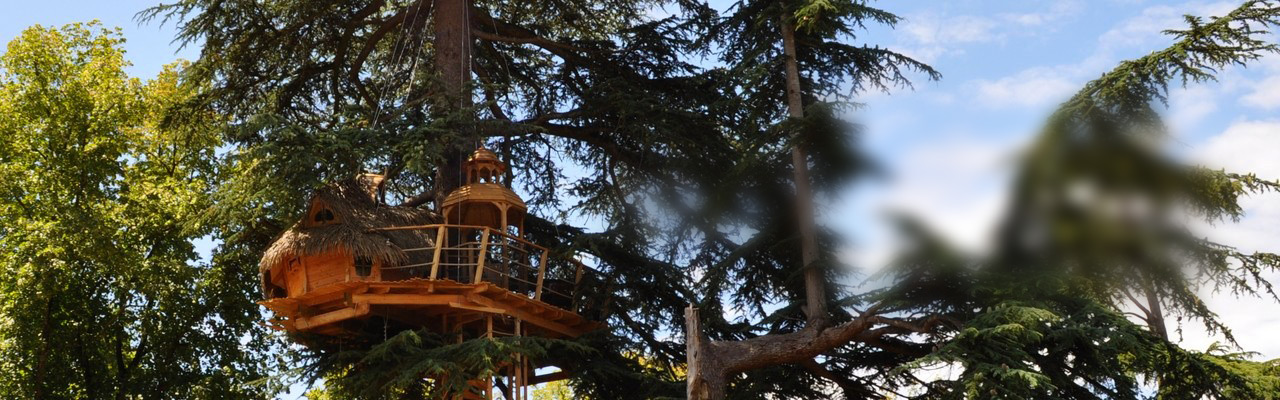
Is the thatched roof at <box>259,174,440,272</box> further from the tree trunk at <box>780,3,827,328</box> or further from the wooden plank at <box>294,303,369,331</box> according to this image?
the tree trunk at <box>780,3,827,328</box>

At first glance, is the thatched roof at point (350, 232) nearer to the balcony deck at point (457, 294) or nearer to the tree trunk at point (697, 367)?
the balcony deck at point (457, 294)

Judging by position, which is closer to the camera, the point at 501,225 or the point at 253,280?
the point at 501,225

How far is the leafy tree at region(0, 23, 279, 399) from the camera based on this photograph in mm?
19469

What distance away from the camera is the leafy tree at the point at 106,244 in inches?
766

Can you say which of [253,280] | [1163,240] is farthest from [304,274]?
Result: [1163,240]

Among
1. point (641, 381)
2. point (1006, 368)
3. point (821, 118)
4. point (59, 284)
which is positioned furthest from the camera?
point (59, 284)

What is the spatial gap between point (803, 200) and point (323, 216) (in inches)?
235

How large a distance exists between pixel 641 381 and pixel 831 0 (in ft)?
17.8

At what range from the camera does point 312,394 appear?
27.0 meters

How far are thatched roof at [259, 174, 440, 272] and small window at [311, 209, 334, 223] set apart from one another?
6 centimetres

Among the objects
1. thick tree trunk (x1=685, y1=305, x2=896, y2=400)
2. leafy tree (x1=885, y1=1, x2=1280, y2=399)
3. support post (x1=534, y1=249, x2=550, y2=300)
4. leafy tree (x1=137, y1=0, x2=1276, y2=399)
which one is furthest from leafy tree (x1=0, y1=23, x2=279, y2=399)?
leafy tree (x1=885, y1=1, x2=1280, y2=399)

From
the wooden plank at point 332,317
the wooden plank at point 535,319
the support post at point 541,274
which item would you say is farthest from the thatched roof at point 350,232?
the support post at point 541,274

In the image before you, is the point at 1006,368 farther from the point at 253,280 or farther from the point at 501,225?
the point at 253,280

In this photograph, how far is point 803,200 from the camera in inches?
632
